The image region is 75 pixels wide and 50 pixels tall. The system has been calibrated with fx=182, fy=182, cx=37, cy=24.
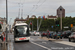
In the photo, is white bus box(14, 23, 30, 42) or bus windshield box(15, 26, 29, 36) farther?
bus windshield box(15, 26, 29, 36)

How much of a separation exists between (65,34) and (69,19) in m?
85.7

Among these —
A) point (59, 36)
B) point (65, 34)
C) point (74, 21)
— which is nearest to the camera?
point (59, 36)

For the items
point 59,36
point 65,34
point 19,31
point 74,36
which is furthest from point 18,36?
point 65,34

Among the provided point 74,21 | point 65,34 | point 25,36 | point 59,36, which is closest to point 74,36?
point 25,36

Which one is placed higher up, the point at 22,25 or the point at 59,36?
the point at 22,25

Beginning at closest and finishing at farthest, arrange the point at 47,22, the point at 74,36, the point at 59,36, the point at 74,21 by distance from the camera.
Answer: the point at 74,36
the point at 59,36
the point at 74,21
the point at 47,22

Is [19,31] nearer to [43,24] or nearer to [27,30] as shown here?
[27,30]

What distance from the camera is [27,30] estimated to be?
29.0m

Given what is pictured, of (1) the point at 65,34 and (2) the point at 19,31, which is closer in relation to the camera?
(2) the point at 19,31

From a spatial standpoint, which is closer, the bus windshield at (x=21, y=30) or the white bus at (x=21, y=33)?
the white bus at (x=21, y=33)

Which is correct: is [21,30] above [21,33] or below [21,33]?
above

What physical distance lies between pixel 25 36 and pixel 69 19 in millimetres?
104024

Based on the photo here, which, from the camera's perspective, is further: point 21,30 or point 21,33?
point 21,30

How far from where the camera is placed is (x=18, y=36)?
28359mm
